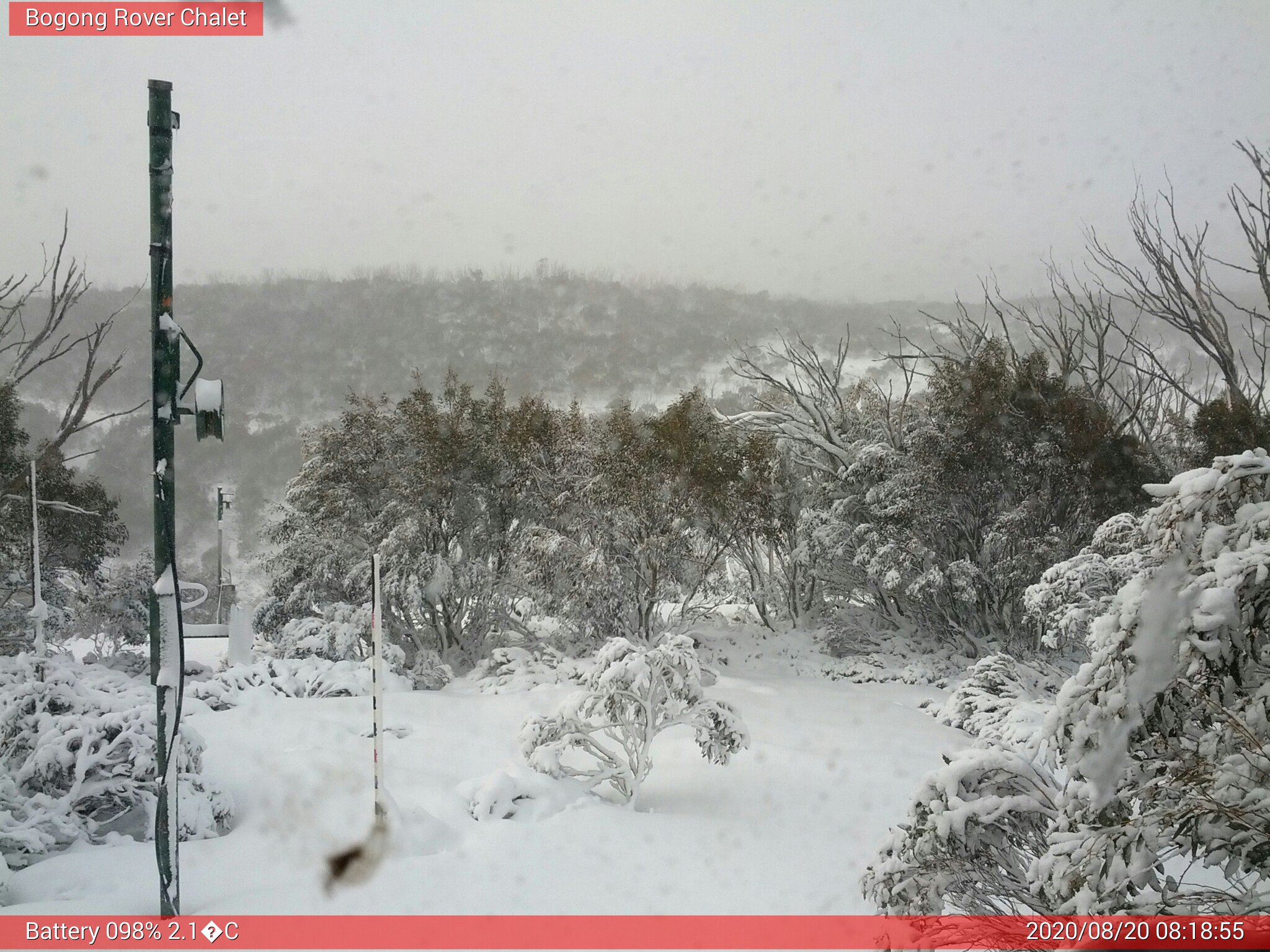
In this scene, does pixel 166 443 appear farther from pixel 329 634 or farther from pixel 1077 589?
pixel 329 634

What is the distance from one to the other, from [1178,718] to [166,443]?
3.57 meters

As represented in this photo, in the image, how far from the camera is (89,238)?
7.93 m

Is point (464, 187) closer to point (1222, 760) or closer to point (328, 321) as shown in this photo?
point (328, 321)

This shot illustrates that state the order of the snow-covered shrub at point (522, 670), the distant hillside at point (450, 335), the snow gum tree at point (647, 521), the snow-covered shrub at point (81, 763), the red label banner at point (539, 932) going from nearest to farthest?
the red label banner at point (539, 932) → the snow-covered shrub at point (81, 763) → the snow-covered shrub at point (522, 670) → the snow gum tree at point (647, 521) → the distant hillside at point (450, 335)

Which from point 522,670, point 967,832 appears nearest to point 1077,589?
point 967,832

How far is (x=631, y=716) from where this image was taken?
5.81 m

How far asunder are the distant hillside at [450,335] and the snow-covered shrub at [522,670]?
22.3m

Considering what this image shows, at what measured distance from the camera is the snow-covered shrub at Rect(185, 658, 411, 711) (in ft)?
27.8

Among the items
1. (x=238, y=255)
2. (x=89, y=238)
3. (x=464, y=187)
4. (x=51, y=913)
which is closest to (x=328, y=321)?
(x=238, y=255)

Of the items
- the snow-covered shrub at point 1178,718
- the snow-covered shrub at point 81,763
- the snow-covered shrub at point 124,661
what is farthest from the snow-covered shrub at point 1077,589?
the snow-covered shrub at point 124,661

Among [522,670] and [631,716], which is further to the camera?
[522,670]

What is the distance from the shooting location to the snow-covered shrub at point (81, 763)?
4312 millimetres

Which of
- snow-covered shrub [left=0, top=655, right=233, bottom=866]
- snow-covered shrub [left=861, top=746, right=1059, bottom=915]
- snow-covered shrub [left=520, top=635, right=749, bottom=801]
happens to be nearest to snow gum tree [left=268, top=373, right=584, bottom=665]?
snow-covered shrub [left=520, top=635, right=749, bottom=801]

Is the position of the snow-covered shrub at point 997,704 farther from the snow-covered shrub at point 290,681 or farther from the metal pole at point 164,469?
the snow-covered shrub at point 290,681
